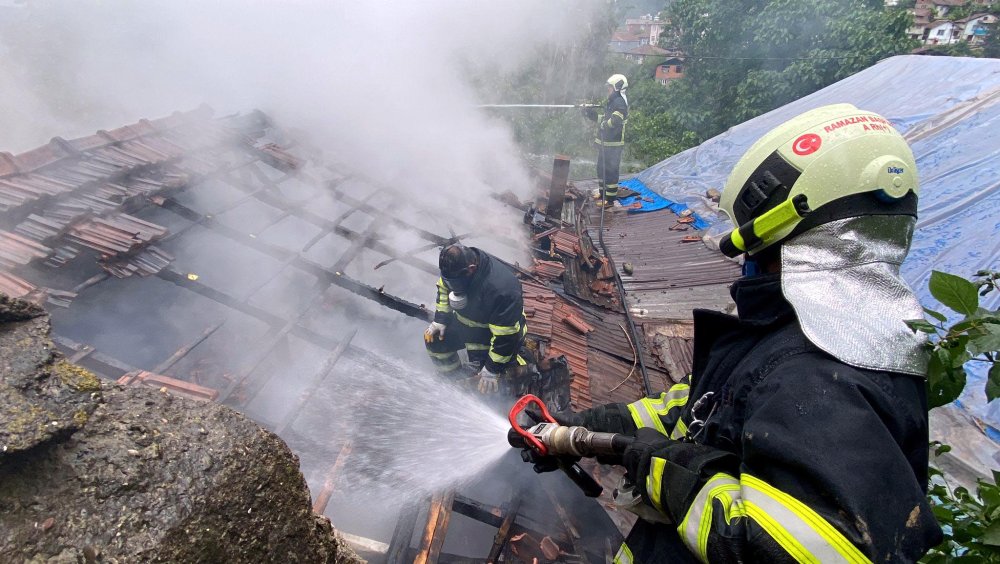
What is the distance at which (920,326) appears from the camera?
150cm

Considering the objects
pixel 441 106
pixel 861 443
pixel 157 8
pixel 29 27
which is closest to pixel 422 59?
pixel 441 106

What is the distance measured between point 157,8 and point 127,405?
1311 centimetres

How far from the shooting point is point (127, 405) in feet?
4.87

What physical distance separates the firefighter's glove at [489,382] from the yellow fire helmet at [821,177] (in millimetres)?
3558

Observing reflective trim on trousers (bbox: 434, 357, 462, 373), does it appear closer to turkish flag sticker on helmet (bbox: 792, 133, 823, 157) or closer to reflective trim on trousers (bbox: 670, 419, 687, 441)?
reflective trim on trousers (bbox: 670, 419, 687, 441)

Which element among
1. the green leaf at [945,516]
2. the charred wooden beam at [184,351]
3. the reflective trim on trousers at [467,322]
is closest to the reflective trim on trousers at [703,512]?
the green leaf at [945,516]

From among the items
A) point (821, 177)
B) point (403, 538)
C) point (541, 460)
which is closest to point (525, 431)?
point (541, 460)

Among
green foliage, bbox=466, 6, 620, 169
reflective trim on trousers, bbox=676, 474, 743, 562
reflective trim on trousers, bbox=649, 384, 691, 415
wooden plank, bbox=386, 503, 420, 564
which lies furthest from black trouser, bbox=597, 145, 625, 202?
reflective trim on trousers, bbox=676, 474, 743, 562

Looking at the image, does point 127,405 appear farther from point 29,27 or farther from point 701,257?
point 29,27

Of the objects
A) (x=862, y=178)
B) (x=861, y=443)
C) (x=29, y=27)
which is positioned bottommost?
(x=861, y=443)

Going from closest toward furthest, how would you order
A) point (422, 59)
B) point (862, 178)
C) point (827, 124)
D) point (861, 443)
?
point (861, 443) → point (862, 178) → point (827, 124) → point (422, 59)

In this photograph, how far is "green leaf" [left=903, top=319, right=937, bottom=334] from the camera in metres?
1.48

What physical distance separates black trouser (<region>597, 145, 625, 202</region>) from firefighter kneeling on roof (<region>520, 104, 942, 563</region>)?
10026 mm

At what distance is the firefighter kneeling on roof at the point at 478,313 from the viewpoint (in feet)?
16.1
